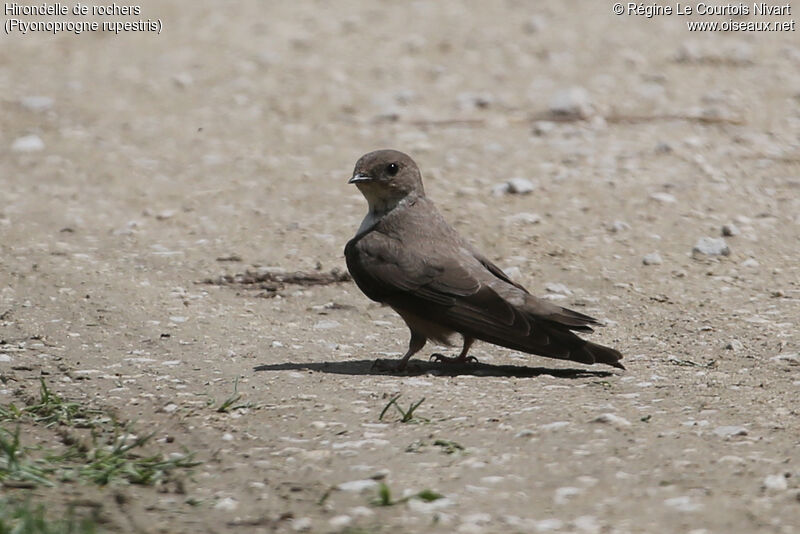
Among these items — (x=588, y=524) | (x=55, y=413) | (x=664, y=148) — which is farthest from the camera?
(x=664, y=148)

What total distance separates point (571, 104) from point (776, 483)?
7.48 meters

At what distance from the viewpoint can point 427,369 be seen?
6688 millimetres

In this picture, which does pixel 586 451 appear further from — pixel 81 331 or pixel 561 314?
pixel 81 331

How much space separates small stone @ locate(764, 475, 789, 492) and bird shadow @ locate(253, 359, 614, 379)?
178 cm

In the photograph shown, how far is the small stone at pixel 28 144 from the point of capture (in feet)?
34.4

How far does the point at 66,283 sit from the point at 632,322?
3.50 metres

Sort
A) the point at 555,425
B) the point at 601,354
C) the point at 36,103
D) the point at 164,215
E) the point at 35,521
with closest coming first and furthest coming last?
the point at 35,521 < the point at 555,425 < the point at 601,354 < the point at 164,215 < the point at 36,103

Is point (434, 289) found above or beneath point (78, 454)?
above

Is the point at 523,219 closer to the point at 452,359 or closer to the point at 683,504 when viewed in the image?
the point at 452,359

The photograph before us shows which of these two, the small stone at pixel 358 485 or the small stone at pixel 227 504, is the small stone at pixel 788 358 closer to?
the small stone at pixel 358 485

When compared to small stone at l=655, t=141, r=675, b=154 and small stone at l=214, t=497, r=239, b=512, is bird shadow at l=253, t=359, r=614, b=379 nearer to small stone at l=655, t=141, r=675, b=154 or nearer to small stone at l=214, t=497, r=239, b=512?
small stone at l=214, t=497, r=239, b=512

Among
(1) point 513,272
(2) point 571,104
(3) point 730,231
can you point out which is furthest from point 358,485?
(2) point 571,104

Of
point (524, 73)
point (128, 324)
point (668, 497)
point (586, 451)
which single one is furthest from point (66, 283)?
point (524, 73)

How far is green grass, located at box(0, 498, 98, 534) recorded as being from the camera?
400 centimetres
